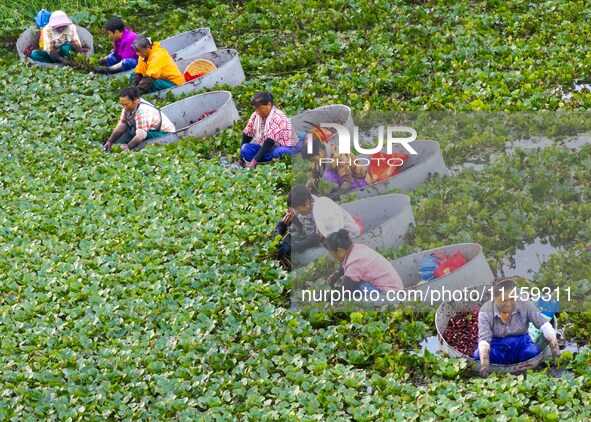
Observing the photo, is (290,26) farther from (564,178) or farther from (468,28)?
(564,178)

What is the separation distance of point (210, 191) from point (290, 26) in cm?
482

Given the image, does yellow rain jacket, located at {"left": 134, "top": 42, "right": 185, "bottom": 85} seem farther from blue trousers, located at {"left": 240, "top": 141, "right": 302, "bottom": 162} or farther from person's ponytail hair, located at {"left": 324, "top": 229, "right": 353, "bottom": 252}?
person's ponytail hair, located at {"left": 324, "top": 229, "right": 353, "bottom": 252}

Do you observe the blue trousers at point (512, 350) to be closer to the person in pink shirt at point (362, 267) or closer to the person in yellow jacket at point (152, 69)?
the person in pink shirt at point (362, 267)

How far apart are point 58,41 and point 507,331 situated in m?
8.30

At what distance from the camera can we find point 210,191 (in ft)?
34.7

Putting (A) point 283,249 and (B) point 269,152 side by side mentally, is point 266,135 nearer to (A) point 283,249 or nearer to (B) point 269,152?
(B) point 269,152

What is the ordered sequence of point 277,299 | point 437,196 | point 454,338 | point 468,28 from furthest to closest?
point 468,28
point 437,196
point 277,299
point 454,338

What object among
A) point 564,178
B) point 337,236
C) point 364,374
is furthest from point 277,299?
point 564,178

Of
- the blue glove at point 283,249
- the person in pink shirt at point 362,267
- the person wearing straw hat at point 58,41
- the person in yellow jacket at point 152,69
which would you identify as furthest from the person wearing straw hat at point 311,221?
the person wearing straw hat at point 58,41

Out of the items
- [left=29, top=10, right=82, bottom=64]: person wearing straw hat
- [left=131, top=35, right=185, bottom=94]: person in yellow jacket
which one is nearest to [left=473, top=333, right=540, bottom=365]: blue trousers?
[left=131, top=35, right=185, bottom=94]: person in yellow jacket

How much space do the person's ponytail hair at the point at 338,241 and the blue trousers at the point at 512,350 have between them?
1428 mm

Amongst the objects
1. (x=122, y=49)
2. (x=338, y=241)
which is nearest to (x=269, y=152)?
(x=338, y=241)

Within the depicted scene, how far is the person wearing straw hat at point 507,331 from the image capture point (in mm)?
7668

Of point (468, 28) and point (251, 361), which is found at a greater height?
point (468, 28)
